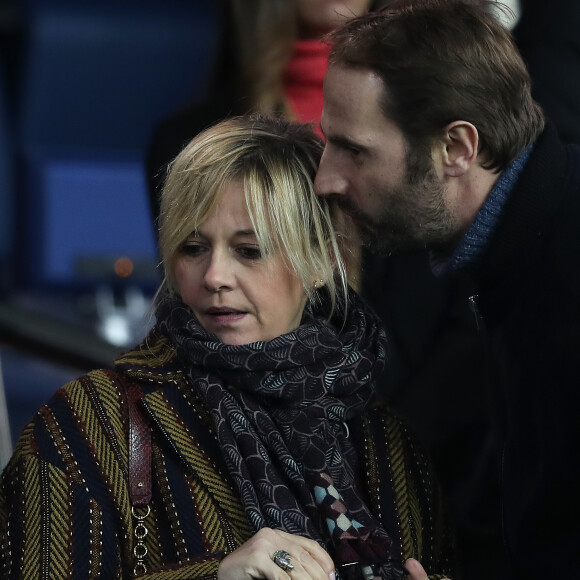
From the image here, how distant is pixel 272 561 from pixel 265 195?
2.09 ft

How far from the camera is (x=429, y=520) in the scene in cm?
219

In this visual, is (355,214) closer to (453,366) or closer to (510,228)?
(510,228)

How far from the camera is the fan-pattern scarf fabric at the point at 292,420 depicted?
2.01 metres

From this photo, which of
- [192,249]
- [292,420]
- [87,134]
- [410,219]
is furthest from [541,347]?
[87,134]

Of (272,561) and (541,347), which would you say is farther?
(541,347)

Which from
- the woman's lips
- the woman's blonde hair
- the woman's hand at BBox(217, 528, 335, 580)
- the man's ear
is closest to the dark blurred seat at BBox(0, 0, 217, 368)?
the woman's blonde hair

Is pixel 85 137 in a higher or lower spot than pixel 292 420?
higher

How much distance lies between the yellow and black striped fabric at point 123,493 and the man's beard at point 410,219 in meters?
0.38

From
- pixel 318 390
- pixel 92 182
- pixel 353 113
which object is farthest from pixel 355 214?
pixel 92 182

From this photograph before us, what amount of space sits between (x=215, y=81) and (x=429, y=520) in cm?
115

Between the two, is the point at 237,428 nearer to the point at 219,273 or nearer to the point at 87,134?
the point at 219,273

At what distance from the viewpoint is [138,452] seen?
1995 millimetres

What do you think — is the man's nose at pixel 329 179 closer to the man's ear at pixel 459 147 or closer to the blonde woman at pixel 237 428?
the blonde woman at pixel 237 428

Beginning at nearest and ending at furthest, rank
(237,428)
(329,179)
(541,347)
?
(541,347) < (237,428) < (329,179)
